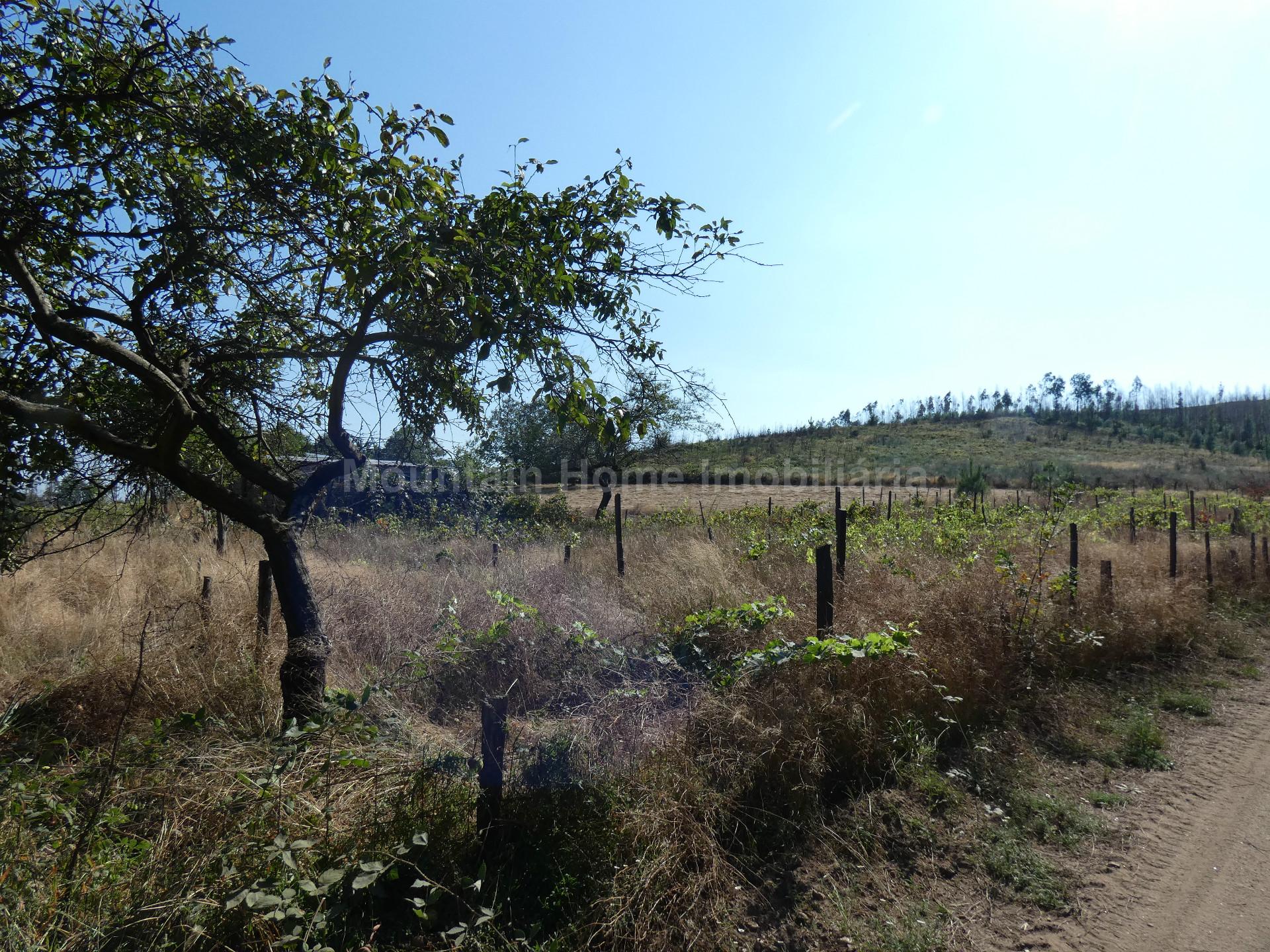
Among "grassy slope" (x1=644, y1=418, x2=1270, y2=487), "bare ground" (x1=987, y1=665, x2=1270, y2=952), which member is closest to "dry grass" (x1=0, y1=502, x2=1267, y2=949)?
"bare ground" (x1=987, y1=665, x2=1270, y2=952)

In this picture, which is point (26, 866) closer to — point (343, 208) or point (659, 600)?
point (343, 208)

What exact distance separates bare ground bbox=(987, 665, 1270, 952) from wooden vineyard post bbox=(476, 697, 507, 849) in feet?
7.56

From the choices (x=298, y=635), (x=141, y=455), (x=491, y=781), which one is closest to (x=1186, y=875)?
(x=491, y=781)

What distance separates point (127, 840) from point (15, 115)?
3550 millimetres

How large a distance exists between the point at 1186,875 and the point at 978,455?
57.6 metres

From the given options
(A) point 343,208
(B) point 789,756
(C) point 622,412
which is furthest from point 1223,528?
(A) point 343,208

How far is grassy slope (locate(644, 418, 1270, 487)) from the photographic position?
41750 millimetres

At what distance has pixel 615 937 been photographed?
2.82m

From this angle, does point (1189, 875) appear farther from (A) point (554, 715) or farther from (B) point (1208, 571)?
(B) point (1208, 571)

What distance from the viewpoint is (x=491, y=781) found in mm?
3246

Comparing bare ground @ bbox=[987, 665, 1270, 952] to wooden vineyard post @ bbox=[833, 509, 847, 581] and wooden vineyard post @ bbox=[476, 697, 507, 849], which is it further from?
wooden vineyard post @ bbox=[833, 509, 847, 581]

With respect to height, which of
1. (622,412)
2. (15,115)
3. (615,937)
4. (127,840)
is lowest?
(615,937)

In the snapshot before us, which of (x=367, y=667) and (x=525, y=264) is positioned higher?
(x=525, y=264)

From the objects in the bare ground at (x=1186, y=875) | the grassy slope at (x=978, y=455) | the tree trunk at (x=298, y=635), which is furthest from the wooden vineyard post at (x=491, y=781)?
the grassy slope at (x=978, y=455)
